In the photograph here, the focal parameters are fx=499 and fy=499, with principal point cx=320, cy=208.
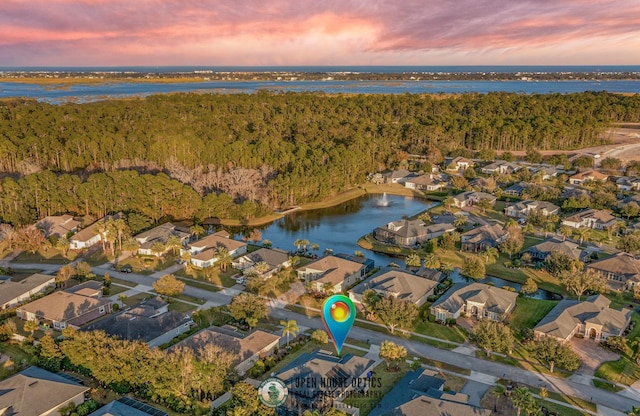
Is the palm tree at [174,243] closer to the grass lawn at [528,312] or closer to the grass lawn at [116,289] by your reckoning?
the grass lawn at [116,289]

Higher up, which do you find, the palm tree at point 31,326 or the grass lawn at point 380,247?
the palm tree at point 31,326

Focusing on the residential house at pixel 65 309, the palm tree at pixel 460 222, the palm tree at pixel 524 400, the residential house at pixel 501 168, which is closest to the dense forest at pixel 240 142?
the residential house at pixel 501 168

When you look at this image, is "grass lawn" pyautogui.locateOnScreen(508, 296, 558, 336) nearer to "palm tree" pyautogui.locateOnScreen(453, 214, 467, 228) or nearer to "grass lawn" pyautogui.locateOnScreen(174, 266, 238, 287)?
"palm tree" pyautogui.locateOnScreen(453, 214, 467, 228)

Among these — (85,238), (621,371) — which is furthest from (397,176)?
(621,371)

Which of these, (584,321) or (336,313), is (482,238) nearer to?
(584,321)

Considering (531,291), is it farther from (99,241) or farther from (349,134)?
(349,134)

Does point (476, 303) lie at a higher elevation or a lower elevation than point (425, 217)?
higher

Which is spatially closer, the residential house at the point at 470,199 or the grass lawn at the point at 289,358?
the grass lawn at the point at 289,358
